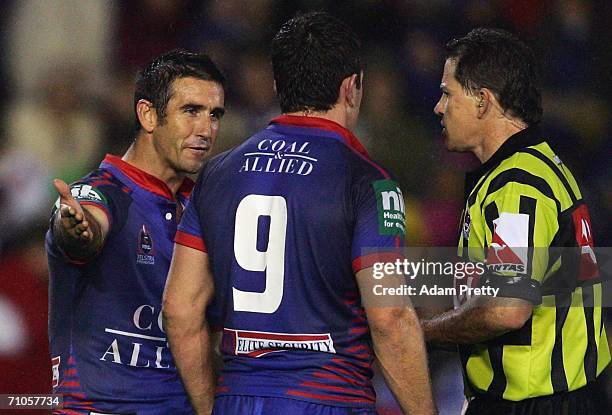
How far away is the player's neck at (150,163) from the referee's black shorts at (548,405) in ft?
3.83

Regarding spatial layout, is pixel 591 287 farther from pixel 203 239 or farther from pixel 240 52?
pixel 240 52

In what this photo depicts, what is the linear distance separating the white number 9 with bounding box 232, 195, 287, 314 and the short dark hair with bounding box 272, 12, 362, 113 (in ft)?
0.90

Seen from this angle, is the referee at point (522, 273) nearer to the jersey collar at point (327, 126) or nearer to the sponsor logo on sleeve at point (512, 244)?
the sponsor logo on sleeve at point (512, 244)

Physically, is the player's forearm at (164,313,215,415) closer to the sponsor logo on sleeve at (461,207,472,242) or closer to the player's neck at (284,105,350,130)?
the player's neck at (284,105,350,130)

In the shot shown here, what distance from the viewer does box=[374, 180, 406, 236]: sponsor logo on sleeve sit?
236 cm

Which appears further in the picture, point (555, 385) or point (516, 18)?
point (516, 18)

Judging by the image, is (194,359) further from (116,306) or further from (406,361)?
(406,361)

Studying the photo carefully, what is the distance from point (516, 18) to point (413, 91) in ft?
2.10

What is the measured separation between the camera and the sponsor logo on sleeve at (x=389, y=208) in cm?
236

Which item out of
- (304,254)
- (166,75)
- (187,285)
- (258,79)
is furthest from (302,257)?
(258,79)

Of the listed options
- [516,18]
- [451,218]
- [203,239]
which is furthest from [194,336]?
[516,18]

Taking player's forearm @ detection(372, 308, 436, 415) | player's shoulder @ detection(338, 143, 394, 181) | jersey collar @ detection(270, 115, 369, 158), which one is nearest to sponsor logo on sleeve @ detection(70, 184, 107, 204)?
jersey collar @ detection(270, 115, 369, 158)

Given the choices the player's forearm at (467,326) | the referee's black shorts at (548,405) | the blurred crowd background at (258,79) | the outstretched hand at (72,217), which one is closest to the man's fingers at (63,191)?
the outstretched hand at (72,217)

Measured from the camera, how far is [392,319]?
7.66 ft
